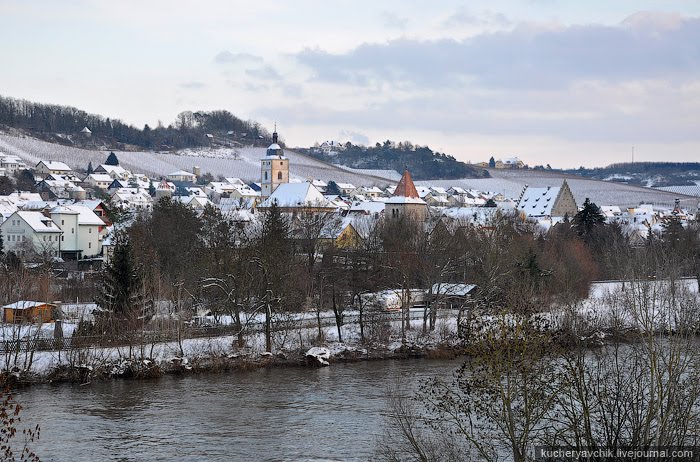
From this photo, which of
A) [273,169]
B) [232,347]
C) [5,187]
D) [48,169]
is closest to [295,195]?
[273,169]

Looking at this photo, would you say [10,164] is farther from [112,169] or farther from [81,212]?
[81,212]

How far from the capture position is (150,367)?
1110 inches

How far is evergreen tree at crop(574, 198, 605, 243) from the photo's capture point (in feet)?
203

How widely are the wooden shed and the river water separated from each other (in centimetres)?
723

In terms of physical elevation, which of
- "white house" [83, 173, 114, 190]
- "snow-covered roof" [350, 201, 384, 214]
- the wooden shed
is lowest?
the wooden shed

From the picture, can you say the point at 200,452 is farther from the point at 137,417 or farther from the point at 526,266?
the point at 526,266

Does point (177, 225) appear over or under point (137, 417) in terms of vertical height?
over

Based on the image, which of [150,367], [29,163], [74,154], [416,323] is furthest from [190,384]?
[74,154]

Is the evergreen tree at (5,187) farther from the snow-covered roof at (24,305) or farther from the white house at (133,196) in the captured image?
the snow-covered roof at (24,305)

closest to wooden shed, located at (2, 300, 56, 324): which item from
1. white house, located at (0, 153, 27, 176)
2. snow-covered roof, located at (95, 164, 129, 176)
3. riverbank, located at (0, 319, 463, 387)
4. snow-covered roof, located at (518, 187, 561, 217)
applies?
riverbank, located at (0, 319, 463, 387)

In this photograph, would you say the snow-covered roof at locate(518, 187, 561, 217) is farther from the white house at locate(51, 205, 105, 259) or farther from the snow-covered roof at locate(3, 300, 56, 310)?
the snow-covered roof at locate(3, 300, 56, 310)

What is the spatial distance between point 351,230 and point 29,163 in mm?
103128

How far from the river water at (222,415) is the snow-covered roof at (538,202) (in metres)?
80.5

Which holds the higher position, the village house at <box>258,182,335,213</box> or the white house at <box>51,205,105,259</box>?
the village house at <box>258,182,335,213</box>
